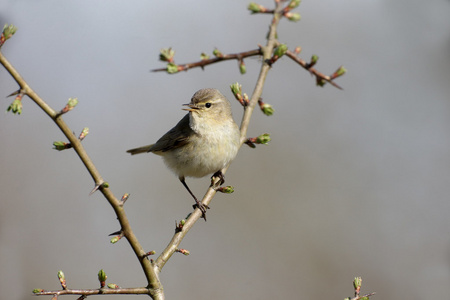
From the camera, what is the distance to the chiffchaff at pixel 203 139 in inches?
165

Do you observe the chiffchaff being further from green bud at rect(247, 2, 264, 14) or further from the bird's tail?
green bud at rect(247, 2, 264, 14)

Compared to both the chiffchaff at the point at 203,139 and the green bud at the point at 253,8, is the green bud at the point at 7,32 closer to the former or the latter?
the green bud at the point at 253,8

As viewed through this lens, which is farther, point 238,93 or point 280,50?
point 238,93

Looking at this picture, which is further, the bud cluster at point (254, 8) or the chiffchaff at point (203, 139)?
the chiffchaff at point (203, 139)

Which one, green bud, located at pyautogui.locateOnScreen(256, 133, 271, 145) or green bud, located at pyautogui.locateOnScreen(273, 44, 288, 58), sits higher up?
green bud, located at pyautogui.locateOnScreen(273, 44, 288, 58)

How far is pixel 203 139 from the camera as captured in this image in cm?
441

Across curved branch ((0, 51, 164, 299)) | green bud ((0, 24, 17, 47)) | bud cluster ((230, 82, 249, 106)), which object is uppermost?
bud cluster ((230, 82, 249, 106))

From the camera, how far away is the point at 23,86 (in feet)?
6.07

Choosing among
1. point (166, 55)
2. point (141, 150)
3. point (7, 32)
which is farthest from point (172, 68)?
point (141, 150)

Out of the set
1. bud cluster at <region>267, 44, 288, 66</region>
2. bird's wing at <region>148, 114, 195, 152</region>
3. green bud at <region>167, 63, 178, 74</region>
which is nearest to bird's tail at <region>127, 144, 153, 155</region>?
bird's wing at <region>148, 114, 195, 152</region>

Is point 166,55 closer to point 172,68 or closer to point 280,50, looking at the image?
point 172,68

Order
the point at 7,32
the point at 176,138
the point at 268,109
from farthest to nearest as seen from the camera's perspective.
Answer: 1. the point at 176,138
2. the point at 268,109
3. the point at 7,32

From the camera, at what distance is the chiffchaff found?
4.20 meters

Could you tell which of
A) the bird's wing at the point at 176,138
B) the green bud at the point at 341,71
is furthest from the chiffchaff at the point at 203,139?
the green bud at the point at 341,71
